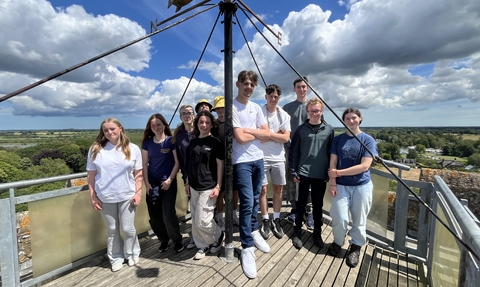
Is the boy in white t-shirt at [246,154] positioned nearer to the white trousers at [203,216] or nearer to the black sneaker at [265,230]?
the white trousers at [203,216]

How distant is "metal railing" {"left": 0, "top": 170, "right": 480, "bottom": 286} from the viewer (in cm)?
160

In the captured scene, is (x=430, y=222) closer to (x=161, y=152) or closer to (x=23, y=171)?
(x=161, y=152)

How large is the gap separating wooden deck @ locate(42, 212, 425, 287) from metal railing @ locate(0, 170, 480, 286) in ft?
0.53

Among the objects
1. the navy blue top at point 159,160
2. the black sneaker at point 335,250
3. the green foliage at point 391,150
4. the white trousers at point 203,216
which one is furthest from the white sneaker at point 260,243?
the green foliage at point 391,150

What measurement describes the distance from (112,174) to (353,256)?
3.00 meters

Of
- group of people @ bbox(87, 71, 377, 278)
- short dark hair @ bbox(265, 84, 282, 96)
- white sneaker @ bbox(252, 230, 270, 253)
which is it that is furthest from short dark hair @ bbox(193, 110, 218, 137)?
white sneaker @ bbox(252, 230, 270, 253)

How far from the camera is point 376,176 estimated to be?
3.41m

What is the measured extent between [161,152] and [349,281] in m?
2.66

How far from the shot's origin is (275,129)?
3396 millimetres

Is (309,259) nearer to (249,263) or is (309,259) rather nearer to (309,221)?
(249,263)

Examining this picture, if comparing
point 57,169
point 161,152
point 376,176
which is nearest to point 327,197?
point 376,176

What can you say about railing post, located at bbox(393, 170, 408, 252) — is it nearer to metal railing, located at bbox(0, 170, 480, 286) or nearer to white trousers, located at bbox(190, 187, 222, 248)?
metal railing, located at bbox(0, 170, 480, 286)

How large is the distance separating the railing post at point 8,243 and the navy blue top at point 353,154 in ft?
11.5

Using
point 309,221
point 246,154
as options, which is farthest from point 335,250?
point 246,154
